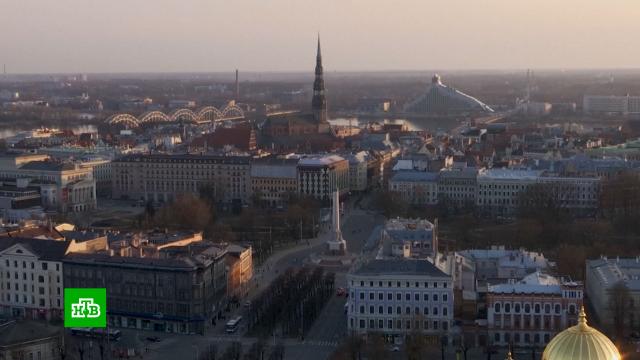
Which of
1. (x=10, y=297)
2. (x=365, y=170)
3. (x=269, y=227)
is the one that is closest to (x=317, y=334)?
(x=10, y=297)

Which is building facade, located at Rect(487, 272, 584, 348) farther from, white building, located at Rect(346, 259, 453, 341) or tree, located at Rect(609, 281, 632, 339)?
white building, located at Rect(346, 259, 453, 341)

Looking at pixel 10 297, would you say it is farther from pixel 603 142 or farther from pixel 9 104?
pixel 9 104

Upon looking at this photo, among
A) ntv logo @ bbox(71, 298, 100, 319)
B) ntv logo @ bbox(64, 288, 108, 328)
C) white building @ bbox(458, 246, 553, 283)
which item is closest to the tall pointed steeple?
white building @ bbox(458, 246, 553, 283)

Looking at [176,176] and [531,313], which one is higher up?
[531,313]

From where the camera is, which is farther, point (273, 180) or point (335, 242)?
point (273, 180)

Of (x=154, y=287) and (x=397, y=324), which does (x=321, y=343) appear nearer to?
(x=397, y=324)

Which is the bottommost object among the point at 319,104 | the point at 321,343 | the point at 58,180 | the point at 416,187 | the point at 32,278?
the point at 321,343

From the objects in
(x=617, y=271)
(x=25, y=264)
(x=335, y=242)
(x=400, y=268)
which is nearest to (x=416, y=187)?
(x=335, y=242)
